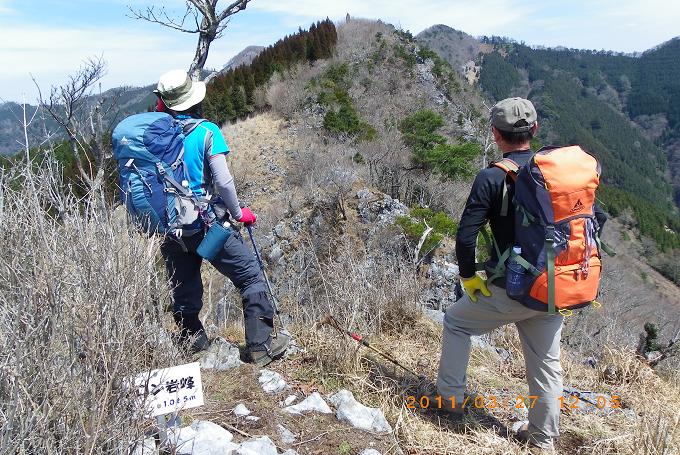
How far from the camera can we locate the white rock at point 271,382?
2479 millimetres

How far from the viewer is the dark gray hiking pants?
2.52 metres

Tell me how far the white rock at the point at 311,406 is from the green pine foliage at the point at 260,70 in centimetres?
2024

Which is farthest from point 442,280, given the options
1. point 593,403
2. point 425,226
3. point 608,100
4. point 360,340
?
point 608,100

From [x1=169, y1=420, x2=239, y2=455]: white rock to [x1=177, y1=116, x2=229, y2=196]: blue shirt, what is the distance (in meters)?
1.11

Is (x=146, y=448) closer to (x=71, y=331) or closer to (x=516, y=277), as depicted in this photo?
(x=71, y=331)

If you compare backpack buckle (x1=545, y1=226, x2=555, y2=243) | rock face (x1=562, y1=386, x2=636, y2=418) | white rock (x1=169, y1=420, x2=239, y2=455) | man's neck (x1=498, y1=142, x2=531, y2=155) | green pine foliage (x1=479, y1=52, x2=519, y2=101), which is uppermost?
green pine foliage (x1=479, y1=52, x2=519, y2=101)

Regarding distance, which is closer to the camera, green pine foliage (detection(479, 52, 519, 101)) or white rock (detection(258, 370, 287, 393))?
white rock (detection(258, 370, 287, 393))

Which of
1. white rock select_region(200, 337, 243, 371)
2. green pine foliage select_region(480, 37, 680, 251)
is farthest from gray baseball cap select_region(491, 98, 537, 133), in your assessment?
green pine foliage select_region(480, 37, 680, 251)

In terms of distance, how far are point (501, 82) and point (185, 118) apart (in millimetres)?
110012

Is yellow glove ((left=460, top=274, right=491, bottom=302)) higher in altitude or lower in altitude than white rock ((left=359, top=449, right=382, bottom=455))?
higher

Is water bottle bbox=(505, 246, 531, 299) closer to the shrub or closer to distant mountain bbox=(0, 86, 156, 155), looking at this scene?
distant mountain bbox=(0, 86, 156, 155)

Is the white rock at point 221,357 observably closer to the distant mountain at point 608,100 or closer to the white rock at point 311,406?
the white rock at point 311,406

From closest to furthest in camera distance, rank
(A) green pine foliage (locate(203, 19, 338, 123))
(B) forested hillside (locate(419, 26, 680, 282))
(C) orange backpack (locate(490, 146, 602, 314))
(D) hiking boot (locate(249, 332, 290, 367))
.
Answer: (C) orange backpack (locate(490, 146, 602, 314))
(D) hiking boot (locate(249, 332, 290, 367))
(A) green pine foliage (locate(203, 19, 338, 123))
(B) forested hillside (locate(419, 26, 680, 282))

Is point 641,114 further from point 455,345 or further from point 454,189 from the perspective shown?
point 455,345
